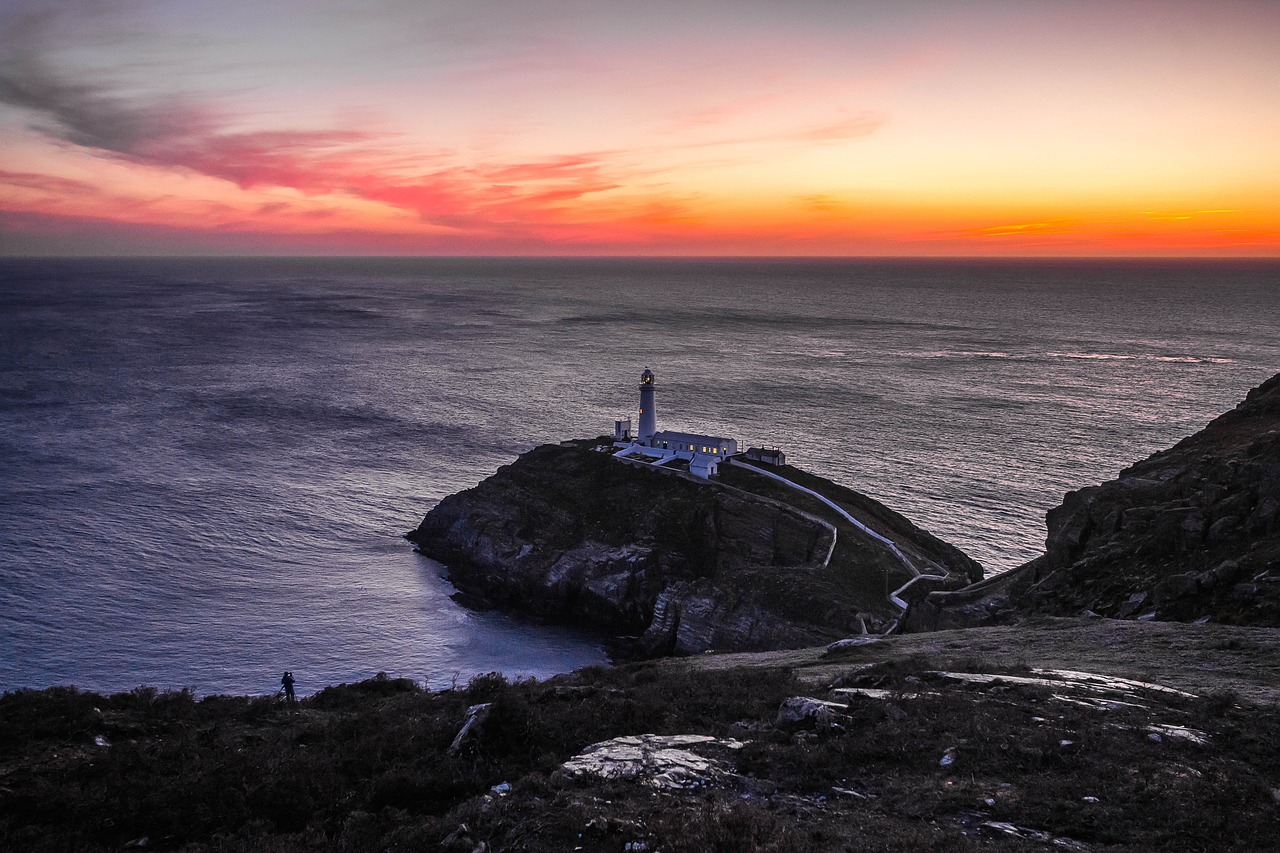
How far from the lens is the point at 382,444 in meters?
77.3

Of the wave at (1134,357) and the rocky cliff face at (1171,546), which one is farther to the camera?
the wave at (1134,357)

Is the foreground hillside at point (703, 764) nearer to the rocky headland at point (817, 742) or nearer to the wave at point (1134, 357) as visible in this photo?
the rocky headland at point (817, 742)

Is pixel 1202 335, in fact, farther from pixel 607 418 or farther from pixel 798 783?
pixel 798 783

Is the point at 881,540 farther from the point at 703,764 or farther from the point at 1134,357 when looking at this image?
the point at 1134,357

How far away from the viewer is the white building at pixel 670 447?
181 feet

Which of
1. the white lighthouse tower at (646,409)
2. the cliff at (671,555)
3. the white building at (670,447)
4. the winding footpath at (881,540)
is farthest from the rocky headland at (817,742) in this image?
the white lighthouse tower at (646,409)

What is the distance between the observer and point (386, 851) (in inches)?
460

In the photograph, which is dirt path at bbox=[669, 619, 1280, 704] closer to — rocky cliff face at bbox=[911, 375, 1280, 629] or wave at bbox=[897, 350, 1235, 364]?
rocky cliff face at bbox=[911, 375, 1280, 629]

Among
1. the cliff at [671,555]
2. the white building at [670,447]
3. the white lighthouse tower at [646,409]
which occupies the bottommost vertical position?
the cliff at [671,555]

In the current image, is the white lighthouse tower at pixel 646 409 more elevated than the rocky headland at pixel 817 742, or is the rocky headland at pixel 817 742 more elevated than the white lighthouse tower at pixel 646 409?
the white lighthouse tower at pixel 646 409

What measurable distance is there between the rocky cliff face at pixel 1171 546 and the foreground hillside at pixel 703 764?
419 centimetres

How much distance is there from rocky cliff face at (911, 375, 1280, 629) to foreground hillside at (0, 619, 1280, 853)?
4.19 meters

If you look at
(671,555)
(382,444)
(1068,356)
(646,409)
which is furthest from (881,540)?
(1068,356)

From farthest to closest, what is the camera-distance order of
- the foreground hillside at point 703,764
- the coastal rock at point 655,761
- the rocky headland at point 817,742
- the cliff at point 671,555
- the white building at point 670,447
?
the white building at point 670,447 → the cliff at point 671,555 → the coastal rock at point 655,761 → the rocky headland at point 817,742 → the foreground hillside at point 703,764
